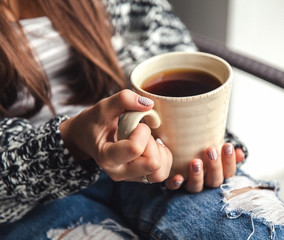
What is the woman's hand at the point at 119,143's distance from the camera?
1.46ft

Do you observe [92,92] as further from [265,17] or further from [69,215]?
[265,17]

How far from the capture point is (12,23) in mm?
688

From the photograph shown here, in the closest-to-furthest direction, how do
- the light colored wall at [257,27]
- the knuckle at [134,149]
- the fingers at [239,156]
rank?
the knuckle at [134,149] < the fingers at [239,156] < the light colored wall at [257,27]

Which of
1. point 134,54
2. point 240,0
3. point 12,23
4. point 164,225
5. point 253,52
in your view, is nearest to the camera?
point 164,225

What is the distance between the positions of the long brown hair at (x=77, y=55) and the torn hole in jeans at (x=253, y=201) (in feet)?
1.01

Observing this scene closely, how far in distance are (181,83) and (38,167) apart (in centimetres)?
24

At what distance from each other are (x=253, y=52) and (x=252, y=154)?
1.08 feet

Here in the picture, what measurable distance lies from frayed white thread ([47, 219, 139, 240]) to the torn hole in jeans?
0.16 m

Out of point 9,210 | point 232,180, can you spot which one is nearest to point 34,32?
point 9,210

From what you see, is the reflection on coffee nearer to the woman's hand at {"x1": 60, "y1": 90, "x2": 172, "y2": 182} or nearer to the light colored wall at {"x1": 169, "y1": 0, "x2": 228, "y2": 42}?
the woman's hand at {"x1": 60, "y1": 90, "x2": 172, "y2": 182}

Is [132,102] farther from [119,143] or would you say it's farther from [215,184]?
[215,184]

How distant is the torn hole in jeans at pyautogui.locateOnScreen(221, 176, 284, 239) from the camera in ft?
1.72

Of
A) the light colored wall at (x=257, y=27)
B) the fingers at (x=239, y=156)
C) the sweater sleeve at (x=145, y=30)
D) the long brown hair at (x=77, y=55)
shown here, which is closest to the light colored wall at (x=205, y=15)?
the light colored wall at (x=257, y=27)

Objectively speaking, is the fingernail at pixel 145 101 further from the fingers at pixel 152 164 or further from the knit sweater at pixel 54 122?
the knit sweater at pixel 54 122
